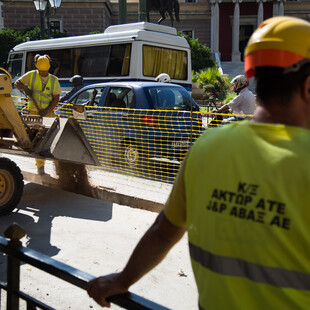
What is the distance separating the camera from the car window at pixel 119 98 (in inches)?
332

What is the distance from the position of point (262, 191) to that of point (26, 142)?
16.9 ft

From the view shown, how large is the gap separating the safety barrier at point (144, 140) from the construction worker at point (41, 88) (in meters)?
0.41

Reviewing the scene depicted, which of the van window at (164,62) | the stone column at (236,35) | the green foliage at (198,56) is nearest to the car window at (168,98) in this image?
the van window at (164,62)

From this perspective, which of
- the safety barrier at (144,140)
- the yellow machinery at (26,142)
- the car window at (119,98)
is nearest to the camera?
the yellow machinery at (26,142)

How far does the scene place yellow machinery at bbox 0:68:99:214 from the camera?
573 centimetres

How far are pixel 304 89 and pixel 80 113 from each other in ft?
21.2

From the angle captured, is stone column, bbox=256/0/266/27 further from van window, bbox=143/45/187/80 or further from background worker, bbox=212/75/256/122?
background worker, bbox=212/75/256/122

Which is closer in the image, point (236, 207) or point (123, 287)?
point (236, 207)

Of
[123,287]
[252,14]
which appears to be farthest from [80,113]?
[252,14]

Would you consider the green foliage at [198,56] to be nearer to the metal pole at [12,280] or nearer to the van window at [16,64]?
the van window at [16,64]

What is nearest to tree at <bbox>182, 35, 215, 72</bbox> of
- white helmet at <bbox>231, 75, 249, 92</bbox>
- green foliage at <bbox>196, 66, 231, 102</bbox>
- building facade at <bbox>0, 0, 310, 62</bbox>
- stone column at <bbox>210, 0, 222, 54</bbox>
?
green foliage at <bbox>196, 66, 231, 102</bbox>

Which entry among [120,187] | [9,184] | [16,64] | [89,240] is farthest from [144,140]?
[16,64]

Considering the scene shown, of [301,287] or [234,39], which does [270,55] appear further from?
[234,39]

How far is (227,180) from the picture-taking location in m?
1.24
